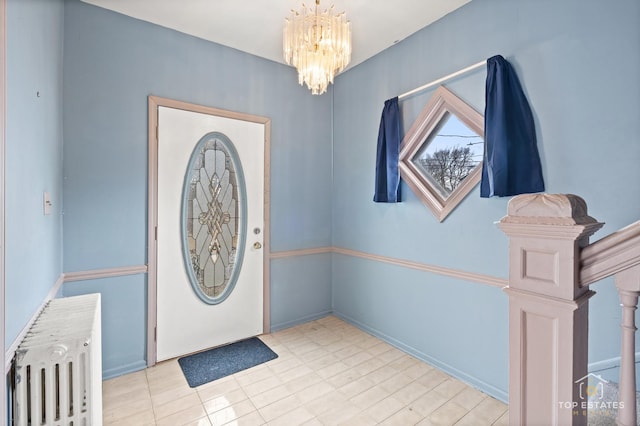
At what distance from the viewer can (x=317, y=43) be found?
169 centimetres

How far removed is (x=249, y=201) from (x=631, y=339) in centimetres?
263

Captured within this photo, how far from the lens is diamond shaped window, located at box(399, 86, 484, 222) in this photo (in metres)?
2.15

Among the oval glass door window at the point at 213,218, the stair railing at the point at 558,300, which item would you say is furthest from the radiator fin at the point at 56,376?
the stair railing at the point at 558,300

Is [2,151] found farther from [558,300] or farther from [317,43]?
[558,300]

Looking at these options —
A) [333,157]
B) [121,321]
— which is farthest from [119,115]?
[333,157]

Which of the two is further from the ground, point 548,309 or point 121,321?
point 548,309

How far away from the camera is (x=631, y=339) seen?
2.10 ft

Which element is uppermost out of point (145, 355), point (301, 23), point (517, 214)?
point (301, 23)

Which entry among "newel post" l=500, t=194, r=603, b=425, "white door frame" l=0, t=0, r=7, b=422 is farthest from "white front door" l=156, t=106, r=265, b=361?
"newel post" l=500, t=194, r=603, b=425

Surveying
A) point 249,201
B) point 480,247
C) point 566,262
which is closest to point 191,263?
point 249,201

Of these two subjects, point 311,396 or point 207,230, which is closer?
point 311,396

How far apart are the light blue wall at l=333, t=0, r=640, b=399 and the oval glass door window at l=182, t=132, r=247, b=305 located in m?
1.18

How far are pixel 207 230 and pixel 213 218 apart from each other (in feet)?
0.40

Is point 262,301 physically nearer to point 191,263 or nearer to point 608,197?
point 191,263
